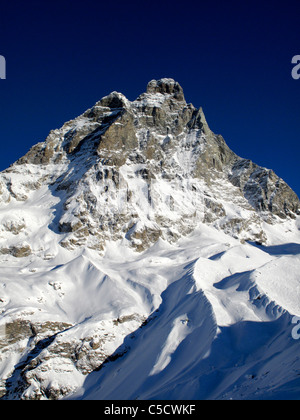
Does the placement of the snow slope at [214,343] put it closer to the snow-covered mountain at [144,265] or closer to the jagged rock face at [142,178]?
the snow-covered mountain at [144,265]

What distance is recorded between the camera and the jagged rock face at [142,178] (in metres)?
126

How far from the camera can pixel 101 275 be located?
9119cm

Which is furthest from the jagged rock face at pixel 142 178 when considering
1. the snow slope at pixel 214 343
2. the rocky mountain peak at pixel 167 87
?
the snow slope at pixel 214 343

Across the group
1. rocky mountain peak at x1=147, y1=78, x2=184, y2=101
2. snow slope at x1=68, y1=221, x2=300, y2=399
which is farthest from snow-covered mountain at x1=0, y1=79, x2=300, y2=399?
rocky mountain peak at x1=147, y1=78, x2=184, y2=101

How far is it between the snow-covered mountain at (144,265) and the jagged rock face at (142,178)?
2.02 feet

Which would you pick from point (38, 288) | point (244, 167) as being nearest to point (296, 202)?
point (244, 167)

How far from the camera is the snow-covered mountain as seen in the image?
56.0m

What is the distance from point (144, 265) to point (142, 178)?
51585 millimetres

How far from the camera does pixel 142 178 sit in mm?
143875

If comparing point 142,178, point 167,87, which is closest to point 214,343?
point 142,178

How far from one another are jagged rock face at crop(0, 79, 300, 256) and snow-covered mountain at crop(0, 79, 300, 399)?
62 cm

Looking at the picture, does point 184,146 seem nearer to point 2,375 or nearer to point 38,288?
point 38,288

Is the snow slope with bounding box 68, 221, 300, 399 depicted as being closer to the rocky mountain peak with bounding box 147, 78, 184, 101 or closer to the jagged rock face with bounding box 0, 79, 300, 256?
the jagged rock face with bounding box 0, 79, 300, 256

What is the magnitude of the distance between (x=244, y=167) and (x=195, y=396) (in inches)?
6725
